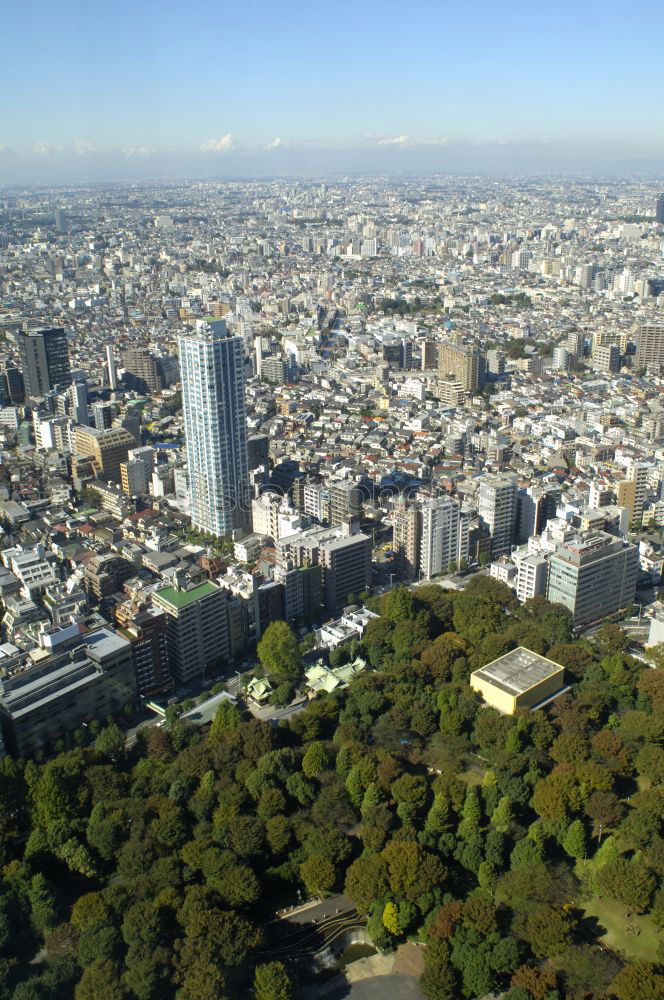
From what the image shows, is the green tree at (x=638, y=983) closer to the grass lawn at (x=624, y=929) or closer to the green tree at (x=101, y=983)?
the grass lawn at (x=624, y=929)

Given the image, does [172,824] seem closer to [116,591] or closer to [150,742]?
[150,742]

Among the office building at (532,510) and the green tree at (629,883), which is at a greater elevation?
the office building at (532,510)

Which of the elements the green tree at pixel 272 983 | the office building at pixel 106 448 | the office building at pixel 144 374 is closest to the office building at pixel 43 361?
the office building at pixel 144 374

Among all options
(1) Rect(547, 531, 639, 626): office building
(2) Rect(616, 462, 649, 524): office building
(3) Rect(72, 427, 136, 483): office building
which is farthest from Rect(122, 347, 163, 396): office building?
(1) Rect(547, 531, 639, 626): office building

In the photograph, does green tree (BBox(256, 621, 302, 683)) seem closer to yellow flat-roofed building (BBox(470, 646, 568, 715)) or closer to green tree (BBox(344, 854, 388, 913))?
yellow flat-roofed building (BBox(470, 646, 568, 715))

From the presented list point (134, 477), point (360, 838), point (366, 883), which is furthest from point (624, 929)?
point (134, 477)

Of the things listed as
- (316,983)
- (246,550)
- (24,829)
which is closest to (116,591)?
(246,550)
